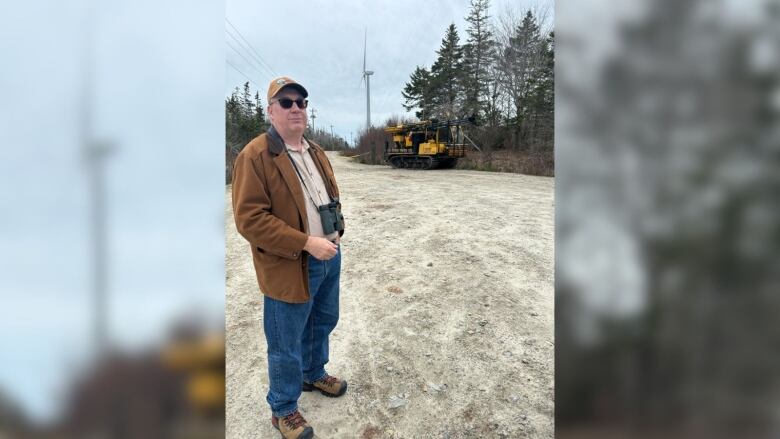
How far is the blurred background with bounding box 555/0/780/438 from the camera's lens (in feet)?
1.48

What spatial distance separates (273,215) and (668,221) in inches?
54.8

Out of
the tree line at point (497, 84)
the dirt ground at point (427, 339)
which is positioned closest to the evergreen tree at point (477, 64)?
the tree line at point (497, 84)

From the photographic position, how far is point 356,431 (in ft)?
6.20

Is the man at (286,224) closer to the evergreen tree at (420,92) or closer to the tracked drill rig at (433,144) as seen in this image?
the tracked drill rig at (433,144)

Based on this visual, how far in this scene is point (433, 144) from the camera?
16297mm

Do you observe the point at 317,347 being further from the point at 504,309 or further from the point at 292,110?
the point at 504,309

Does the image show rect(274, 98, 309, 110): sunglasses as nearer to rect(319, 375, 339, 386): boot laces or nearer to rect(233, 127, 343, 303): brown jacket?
rect(233, 127, 343, 303): brown jacket

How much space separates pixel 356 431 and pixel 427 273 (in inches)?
87.6

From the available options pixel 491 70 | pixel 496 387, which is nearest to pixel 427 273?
pixel 496 387

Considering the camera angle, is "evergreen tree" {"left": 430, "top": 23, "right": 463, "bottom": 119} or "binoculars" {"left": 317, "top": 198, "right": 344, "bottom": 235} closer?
"binoculars" {"left": 317, "top": 198, "right": 344, "bottom": 235}

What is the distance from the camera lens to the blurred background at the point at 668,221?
0.45m

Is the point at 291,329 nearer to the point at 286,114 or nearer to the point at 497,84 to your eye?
the point at 286,114

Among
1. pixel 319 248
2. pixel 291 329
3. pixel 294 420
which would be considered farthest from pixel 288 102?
pixel 294 420

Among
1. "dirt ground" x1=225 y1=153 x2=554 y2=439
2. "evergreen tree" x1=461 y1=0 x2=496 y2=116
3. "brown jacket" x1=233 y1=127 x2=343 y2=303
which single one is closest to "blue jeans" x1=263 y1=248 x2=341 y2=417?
"brown jacket" x1=233 y1=127 x2=343 y2=303
